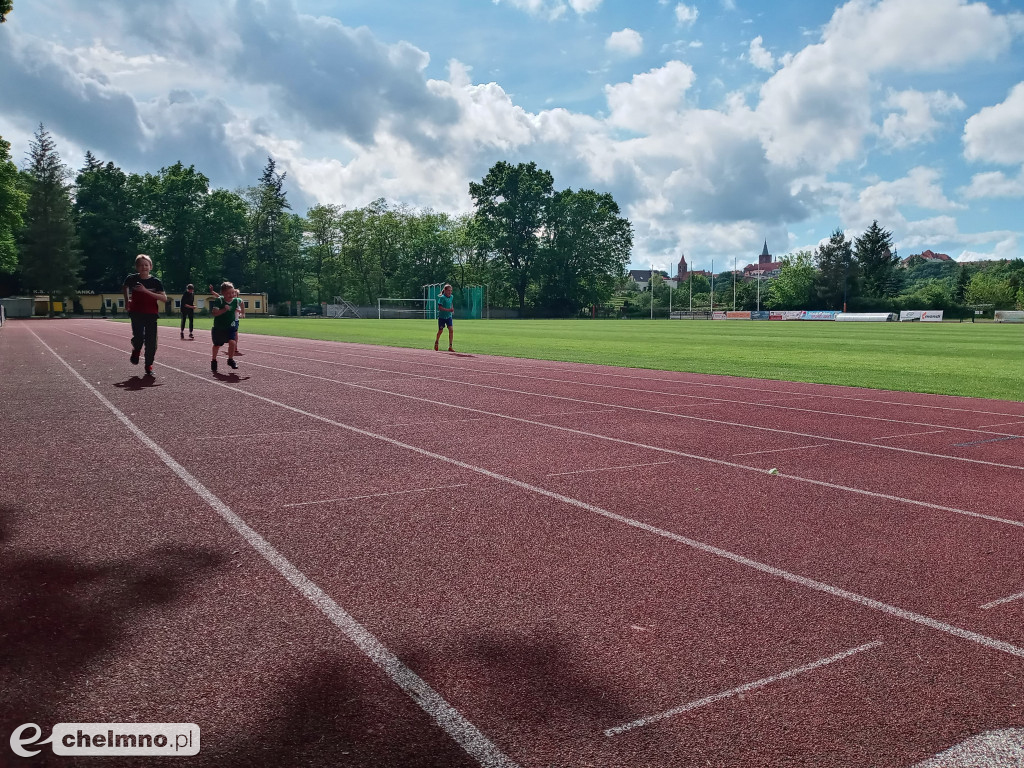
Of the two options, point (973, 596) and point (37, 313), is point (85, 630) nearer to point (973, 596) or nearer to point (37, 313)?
point (973, 596)

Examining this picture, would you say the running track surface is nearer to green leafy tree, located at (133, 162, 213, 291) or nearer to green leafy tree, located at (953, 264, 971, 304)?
green leafy tree, located at (133, 162, 213, 291)

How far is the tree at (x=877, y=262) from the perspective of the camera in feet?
372

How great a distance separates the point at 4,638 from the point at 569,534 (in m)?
3.22

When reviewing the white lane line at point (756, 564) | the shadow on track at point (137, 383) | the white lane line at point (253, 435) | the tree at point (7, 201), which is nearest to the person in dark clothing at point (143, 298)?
the shadow on track at point (137, 383)

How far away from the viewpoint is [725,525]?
521 cm

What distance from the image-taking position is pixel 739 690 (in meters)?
2.99

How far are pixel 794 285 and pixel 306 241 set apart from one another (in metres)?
78.2

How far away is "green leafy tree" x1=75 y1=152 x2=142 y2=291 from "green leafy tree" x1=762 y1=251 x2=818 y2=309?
88599 mm

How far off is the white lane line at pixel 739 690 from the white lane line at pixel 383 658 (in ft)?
1.59

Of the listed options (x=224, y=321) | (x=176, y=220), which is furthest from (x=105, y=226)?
(x=224, y=321)

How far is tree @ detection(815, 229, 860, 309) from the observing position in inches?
4195

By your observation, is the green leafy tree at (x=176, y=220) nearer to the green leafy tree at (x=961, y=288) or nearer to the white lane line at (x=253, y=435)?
the white lane line at (x=253, y=435)

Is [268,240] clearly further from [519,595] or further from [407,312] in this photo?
[519,595]

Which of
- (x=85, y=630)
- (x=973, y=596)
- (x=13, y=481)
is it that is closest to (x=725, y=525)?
(x=973, y=596)
